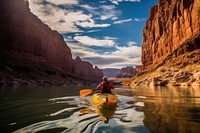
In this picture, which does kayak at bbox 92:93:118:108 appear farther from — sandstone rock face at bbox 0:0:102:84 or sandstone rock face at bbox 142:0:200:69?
sandstone rock face at bbox 0:0:102:84

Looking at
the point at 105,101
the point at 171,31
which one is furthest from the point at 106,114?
the point at 171,31

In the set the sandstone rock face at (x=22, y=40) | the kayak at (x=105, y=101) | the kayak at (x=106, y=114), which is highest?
the sandstone rock face at (x=22, y=40)

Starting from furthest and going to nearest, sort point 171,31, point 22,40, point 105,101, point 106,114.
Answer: point 171,31 → point 22,40 → point 105,101 → point 106,114

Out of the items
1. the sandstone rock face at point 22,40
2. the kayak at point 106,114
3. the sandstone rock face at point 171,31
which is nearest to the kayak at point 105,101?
the kayak at point 106,114

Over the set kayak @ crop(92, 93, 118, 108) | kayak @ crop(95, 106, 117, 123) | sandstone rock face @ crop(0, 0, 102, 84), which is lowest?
kayak @ crop(95, 106, 117, 123)

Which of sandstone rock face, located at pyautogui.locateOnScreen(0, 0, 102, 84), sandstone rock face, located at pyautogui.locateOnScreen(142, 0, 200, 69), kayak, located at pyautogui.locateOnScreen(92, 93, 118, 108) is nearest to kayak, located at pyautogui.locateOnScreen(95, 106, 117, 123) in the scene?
kayak, located at pyautogui.locateOnScreen(92, 93, 118, 108)

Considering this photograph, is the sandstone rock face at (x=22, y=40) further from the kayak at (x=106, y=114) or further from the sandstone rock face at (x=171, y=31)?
the kayak at (x=106, y=114)

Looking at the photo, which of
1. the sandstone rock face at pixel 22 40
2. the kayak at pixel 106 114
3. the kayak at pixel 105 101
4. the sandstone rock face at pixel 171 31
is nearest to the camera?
the kayak at pixel 106 114

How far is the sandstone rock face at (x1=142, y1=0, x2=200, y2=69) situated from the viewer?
78.3 metres

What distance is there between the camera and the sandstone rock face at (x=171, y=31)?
78256mm

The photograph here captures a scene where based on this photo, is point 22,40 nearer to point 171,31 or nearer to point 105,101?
point 171,31

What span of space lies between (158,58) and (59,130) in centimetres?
11207

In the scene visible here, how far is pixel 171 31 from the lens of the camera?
336 ft

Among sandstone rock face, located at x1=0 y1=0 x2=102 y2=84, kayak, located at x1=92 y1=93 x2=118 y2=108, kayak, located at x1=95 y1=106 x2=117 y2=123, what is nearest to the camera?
kayak, located at x1=95 y1=106 x2=117 y2=123
